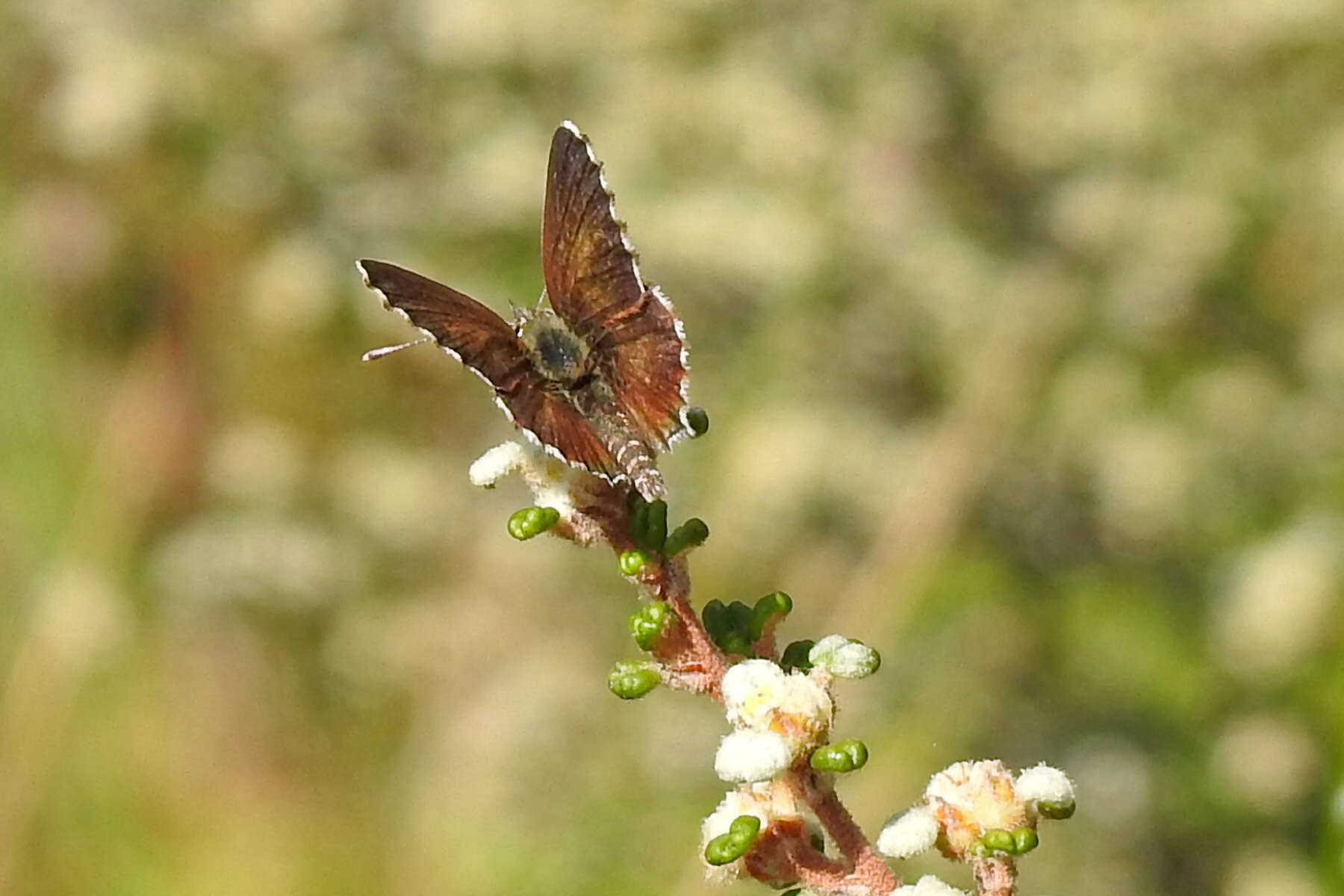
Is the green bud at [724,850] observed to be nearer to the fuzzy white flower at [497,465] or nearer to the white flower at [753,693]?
the white flower at [753,693]

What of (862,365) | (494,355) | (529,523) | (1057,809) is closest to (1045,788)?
(1057,809)

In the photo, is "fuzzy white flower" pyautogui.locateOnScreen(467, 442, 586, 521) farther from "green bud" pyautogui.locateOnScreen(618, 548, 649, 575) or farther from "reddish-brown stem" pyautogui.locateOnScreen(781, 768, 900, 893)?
"reddish-brown stem" pyautogui.locateOnScreen(781, 768, 900, 893)

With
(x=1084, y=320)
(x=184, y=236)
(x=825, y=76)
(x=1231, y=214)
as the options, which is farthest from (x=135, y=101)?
(x=1231, y=214)

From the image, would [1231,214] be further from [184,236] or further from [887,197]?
[184,236]

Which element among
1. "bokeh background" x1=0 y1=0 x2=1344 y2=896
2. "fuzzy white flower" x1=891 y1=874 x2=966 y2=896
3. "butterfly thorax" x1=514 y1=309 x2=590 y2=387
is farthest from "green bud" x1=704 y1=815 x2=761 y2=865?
"bokeh background" x1=0 y1=0 x2=1344 y2=896

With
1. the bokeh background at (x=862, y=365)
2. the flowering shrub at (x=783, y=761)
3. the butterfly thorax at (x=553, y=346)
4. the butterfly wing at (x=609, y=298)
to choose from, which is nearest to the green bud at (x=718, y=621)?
the flowering shrub at (x=783, y=761)

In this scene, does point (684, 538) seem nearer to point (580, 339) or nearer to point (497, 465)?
point (497, 465)
